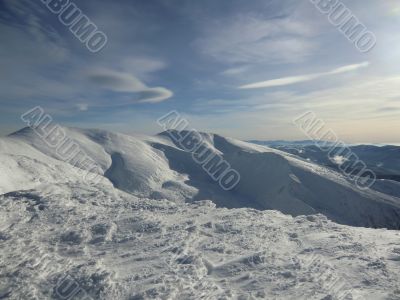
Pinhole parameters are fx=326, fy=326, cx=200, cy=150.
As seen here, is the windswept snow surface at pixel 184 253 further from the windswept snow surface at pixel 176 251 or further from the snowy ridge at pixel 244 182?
the snowy ridge at pixel 244 182

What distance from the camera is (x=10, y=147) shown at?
45.9 metres

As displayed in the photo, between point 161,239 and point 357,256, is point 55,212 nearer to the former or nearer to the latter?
point 161,239

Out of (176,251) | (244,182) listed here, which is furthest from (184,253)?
(244,182)

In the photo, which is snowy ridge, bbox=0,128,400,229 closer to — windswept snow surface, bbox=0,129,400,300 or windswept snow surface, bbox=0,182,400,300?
windswept snow surface, bbox=0,129,400,300

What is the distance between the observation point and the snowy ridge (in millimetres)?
54500

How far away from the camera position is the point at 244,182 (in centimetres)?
6938

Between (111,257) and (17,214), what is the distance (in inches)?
278

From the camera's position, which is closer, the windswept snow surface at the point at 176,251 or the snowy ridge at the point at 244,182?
the windswept snow surface at the point at 176,251

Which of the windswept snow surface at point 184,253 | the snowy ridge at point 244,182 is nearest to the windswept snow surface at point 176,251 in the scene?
the windswept snow surface at point 184,253

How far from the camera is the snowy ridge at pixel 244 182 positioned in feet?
179

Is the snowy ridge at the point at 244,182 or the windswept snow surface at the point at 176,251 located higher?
the snowy ridge at the point at 244,182

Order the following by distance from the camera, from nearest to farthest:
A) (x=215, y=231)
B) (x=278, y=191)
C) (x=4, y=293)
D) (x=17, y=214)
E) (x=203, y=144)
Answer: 1. (x=4, y=293)
2. (x=215, y=231)
3. (x=17, y=214)
4. (x=278, y=191)
5. (x=203, y=144)

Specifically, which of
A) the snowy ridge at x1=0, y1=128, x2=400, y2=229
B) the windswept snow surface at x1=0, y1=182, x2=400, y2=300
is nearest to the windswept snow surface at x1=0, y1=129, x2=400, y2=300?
the windswept snow surface at x1=0, y1=182, x2=400, y2=300

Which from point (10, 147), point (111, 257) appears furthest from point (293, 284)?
point (10, 147)
